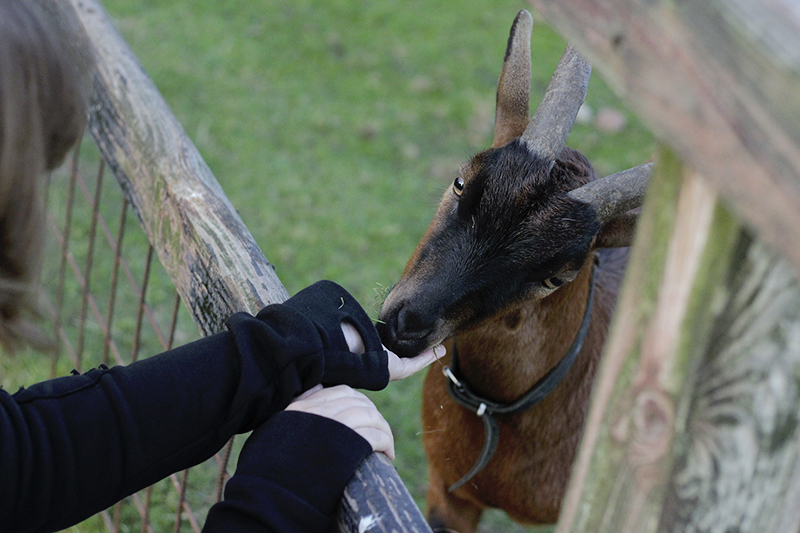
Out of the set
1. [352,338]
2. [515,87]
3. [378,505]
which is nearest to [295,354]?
[352,338]

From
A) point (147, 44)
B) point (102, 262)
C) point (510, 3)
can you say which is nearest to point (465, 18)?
point (510, 3)

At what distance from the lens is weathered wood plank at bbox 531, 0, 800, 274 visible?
661 mm

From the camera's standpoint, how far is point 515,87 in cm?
237

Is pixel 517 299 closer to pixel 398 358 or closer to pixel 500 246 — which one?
pixel 500 246

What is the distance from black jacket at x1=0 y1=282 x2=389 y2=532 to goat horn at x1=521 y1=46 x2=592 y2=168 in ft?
2.94

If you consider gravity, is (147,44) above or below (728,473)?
below

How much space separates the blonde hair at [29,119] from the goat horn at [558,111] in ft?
3.91

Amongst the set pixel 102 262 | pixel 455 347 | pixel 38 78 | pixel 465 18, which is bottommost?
pixel 102 262

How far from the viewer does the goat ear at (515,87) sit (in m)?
2.38

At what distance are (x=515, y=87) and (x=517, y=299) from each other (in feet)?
2.36

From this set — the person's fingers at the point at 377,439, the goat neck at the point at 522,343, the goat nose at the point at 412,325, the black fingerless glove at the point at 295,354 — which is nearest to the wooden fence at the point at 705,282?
the person's fingers at the point at 377,439

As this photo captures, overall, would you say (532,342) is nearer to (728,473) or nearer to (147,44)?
(728,473)

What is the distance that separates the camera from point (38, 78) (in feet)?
4.52

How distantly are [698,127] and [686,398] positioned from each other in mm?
301
